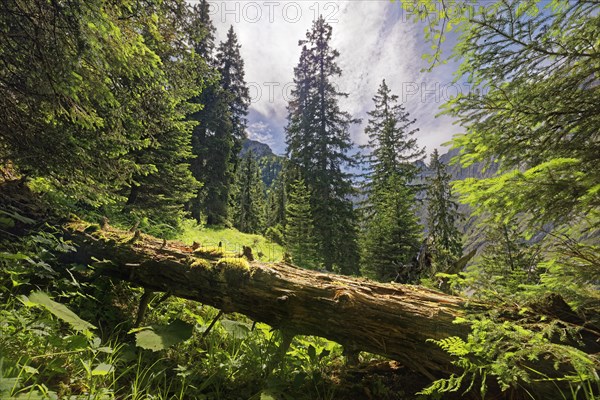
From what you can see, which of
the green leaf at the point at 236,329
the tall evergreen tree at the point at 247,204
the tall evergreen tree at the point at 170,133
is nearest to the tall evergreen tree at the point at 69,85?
the tall evergreen tree at the point at 170,133

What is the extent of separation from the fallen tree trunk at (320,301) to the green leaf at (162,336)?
0.53m

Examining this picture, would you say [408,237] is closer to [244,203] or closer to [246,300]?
[246,300]

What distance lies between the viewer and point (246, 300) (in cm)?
346

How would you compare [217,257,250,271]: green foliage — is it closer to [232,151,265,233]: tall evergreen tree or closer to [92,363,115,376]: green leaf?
[92,363,115,376]: green leaf

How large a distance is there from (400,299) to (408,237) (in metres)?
13.5

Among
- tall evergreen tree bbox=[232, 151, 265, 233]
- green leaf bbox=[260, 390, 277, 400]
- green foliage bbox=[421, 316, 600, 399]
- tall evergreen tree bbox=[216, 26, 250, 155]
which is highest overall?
tall evergreen tree bbox=[216, 26, 250, 155]

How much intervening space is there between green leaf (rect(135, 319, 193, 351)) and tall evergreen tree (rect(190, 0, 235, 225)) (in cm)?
2217

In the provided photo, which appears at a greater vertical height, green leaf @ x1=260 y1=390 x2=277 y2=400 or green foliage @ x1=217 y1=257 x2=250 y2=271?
green foliage @ x1=217 y1=257 x2=250 y2=271

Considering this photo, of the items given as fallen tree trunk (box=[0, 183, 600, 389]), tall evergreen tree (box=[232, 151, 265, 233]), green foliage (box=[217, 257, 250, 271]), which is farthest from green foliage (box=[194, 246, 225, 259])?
tall evergreen tree (box=[232, 151, 265, 233])

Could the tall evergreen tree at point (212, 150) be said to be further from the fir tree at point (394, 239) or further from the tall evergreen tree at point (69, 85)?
the tall evergreen tree at point (69, 85)

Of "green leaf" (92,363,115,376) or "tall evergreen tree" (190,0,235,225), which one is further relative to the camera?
"tall evergreen tree" (190,0,235,225)

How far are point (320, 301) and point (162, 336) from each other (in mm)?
1678

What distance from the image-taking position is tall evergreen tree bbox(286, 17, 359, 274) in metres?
21.6

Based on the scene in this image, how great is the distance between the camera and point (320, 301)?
10.6 feet
